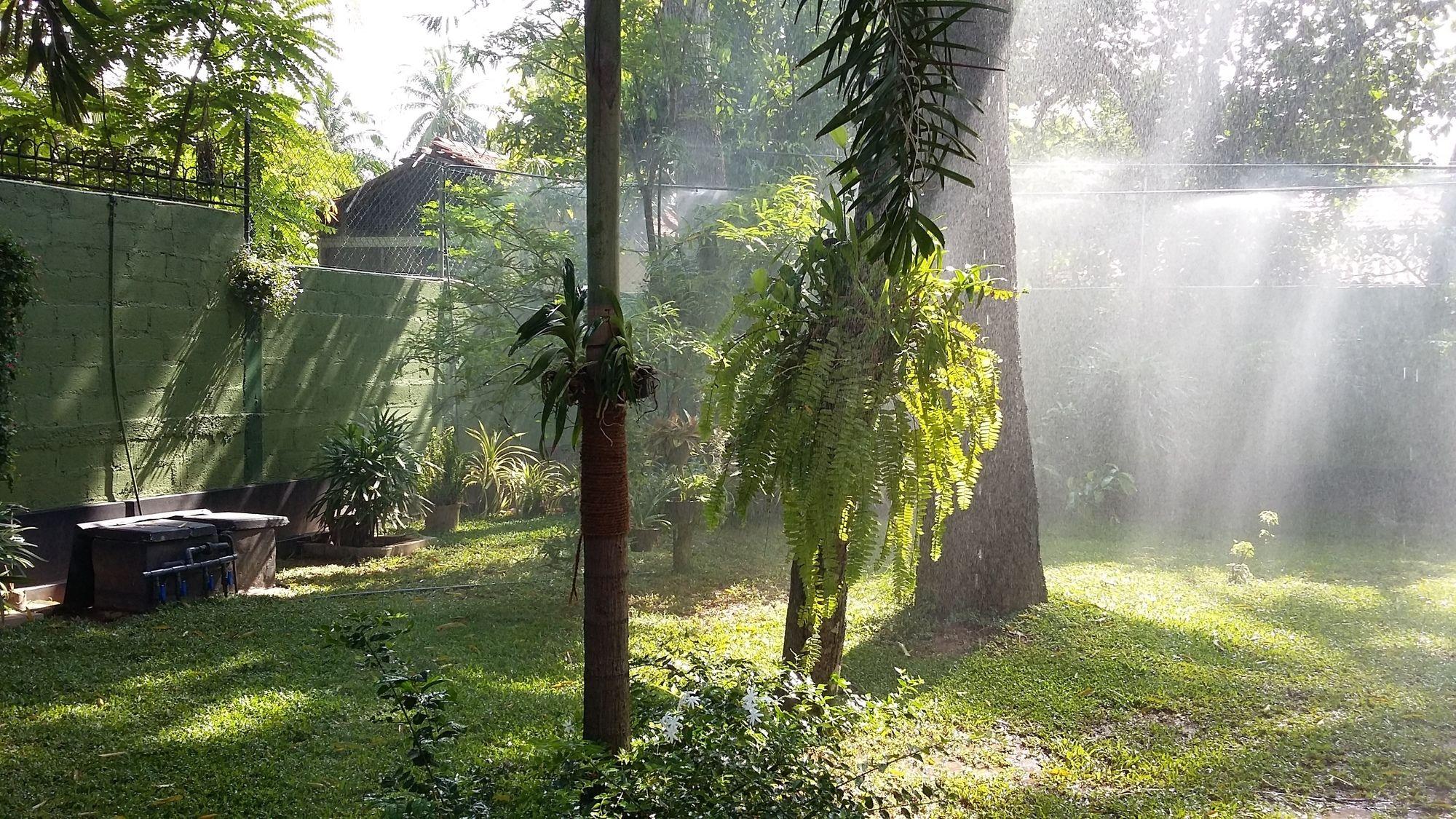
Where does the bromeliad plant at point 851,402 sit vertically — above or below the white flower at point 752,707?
above

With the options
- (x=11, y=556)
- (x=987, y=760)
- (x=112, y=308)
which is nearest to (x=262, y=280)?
(x=112, y=308)

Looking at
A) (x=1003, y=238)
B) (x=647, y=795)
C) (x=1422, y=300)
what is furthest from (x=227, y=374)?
(x=1422, y=300)

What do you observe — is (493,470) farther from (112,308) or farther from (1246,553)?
(1246,553)

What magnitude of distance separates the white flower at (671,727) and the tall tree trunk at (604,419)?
0.15 meters

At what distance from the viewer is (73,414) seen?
6.30 m

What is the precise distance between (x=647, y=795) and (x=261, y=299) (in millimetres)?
6571

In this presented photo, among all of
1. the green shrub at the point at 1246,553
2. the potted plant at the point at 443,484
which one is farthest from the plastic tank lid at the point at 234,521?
the green shrub at the point at 1246,553

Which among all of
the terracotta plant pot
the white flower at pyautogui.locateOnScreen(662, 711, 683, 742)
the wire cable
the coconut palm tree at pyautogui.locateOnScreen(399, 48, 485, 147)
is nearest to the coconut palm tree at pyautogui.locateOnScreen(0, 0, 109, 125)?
the white flower at pyautogui.locateOnScreen(662, 711, 683, 742)

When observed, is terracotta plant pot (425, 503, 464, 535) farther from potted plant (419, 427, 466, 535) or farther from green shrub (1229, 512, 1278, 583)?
green shrub (1229, 512, 1278, 583)

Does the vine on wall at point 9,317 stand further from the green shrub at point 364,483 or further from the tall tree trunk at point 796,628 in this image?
the tall tree trunk at point 796,628

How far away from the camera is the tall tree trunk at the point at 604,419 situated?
7.78 ft

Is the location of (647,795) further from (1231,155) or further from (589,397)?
(1231,155)

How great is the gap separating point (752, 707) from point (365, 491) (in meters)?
5.85

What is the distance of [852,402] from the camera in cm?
288
